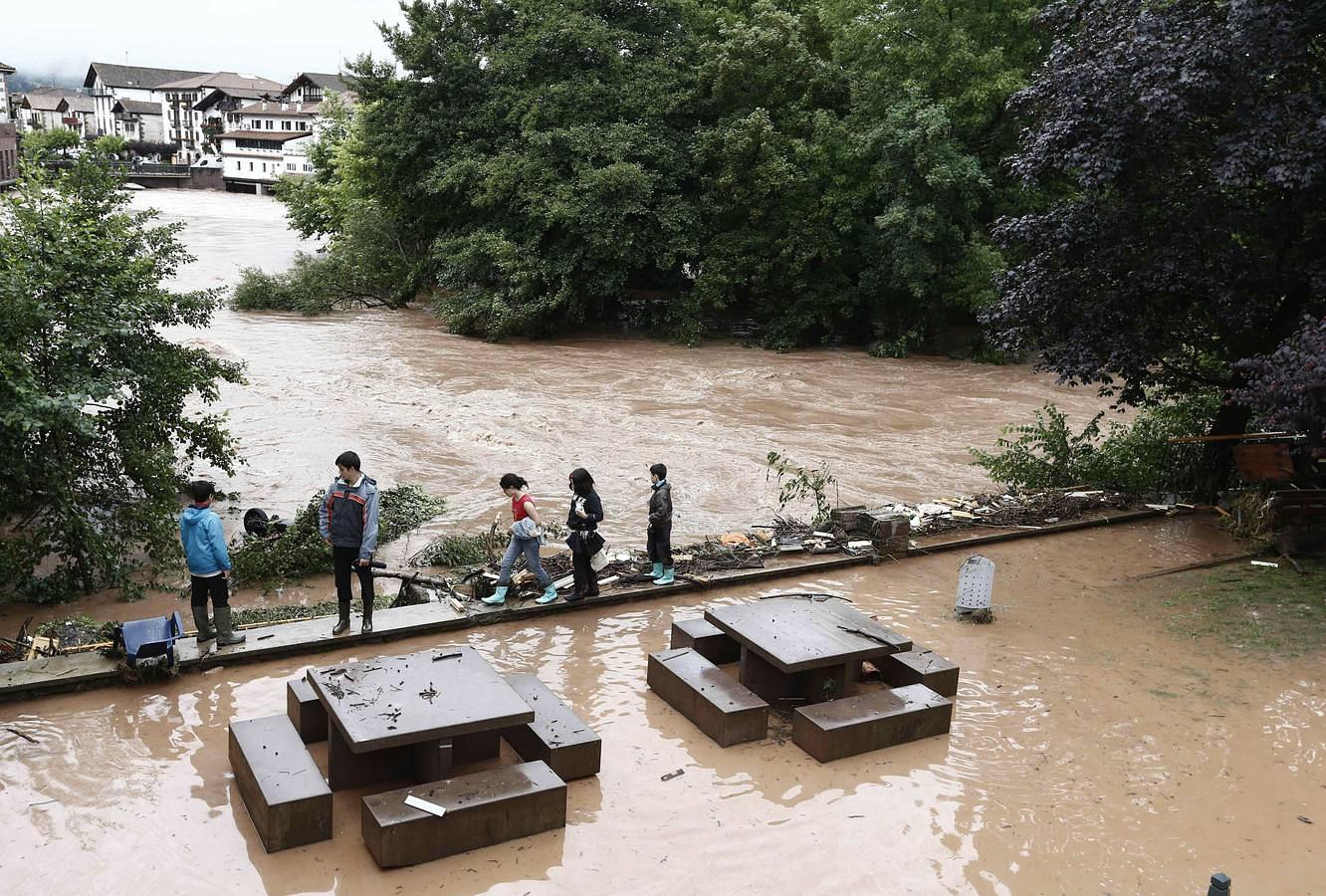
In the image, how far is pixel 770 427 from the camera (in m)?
22.0

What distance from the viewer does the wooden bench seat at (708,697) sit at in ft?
25.5

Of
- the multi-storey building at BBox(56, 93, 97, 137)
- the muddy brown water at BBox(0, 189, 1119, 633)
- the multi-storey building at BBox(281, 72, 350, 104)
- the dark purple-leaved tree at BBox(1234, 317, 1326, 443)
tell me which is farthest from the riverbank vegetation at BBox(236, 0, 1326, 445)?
the multi-storey building at BBox(56, 93, 97, 137)

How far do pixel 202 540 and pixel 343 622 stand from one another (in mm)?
1418

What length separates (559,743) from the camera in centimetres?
714

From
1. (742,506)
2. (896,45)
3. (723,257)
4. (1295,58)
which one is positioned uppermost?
(896,45)

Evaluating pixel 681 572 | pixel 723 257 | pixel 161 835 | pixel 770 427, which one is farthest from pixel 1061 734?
pixel 723 257

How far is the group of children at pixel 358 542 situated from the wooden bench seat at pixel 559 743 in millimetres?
2507

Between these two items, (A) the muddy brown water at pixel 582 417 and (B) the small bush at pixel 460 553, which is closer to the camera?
(B) the small bush at pixel 460 553

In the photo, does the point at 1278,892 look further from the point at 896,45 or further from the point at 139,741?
the point at 896,45

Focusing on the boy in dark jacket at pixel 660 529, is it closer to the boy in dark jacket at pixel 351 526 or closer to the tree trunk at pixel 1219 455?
the boy in dark jacket at pixel 351 526

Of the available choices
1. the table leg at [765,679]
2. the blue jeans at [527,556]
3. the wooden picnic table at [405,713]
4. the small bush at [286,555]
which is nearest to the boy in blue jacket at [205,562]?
the wooden picnic table at [405,713]

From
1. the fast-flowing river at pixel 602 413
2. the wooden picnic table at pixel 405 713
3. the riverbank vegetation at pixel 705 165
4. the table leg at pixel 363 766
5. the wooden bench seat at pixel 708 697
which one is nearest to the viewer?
the wooden picnic table at pixel 405 713

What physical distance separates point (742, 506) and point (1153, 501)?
581 centimetres

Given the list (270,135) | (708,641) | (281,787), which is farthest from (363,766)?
(270,135)
